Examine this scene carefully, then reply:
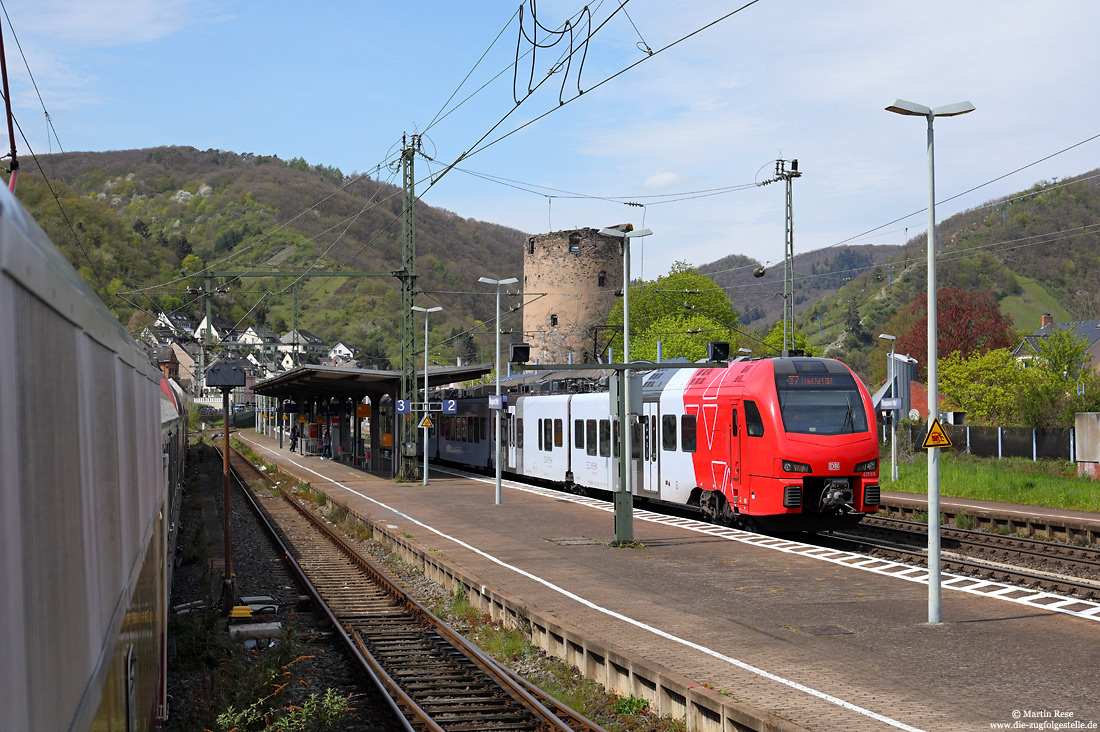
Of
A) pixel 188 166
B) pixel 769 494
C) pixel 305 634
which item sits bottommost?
pixel 305 634

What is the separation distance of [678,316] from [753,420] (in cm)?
6791

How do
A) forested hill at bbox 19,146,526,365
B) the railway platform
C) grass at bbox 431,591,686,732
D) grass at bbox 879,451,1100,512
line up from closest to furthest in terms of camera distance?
the railway platform
grass at bbox 431,591,686,732
grass at bbox 879,451,1100,512
forested hill at bbox 19,146,526,365

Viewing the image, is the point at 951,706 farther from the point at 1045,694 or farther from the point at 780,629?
the point at 780,629

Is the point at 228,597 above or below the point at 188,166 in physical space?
below

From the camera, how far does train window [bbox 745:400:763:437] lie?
18219 millimetres

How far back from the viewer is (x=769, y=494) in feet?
59.0

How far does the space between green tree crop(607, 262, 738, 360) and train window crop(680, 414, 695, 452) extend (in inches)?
2087

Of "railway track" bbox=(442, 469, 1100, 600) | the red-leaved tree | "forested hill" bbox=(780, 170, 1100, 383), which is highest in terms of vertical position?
"forested hill" bbox=(780, 170, 1100, 383)

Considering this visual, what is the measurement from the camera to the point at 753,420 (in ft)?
60.3

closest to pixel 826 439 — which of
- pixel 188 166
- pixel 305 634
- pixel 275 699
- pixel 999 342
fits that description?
pixel 305 634

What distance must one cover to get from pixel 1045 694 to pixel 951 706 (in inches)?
38.8

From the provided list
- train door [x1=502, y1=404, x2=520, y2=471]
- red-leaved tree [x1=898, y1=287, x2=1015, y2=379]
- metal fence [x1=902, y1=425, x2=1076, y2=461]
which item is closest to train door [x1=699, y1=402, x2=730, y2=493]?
train door [x1=502, y1=404, x2=520, y2=471]

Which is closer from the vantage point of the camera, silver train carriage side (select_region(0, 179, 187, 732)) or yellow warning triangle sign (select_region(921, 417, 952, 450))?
silver train carriage side (select_region(0, 179, 187, 732))

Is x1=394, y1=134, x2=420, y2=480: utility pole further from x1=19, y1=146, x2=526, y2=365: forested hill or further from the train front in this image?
x1=19, y1=146, x2=526, y2=365: forested hill
